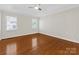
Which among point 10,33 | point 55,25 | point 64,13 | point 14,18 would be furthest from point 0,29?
point 64,13

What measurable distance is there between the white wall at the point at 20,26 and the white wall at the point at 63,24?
0.19 metres

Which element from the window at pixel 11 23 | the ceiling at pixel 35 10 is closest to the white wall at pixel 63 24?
the ceiling at pixel 35 10

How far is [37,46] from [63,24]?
54cm

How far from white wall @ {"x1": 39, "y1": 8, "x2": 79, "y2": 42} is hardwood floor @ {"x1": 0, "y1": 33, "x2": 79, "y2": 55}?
92 millimetres

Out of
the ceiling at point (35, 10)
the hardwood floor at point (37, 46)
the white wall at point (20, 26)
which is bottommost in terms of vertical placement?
the hardwood floor at point (37, 46)

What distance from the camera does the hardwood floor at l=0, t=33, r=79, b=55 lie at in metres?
1.53

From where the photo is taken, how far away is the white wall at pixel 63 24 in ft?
4.84

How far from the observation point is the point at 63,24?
5.10 feet

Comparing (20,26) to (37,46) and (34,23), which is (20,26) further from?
(37,46)

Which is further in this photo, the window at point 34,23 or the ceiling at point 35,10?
the window at point 34,23

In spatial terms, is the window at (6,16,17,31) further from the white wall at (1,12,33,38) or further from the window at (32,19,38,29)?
the window at (32,19,38,29)

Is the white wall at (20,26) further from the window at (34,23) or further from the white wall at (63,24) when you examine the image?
the white wall at (63,24)

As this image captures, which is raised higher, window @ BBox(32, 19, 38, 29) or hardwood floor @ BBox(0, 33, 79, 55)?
window @ BBox(32, 19, 38, 29)

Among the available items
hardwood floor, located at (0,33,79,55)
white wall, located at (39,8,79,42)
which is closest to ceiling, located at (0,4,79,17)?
white wall, located at (39,8,79,42)
